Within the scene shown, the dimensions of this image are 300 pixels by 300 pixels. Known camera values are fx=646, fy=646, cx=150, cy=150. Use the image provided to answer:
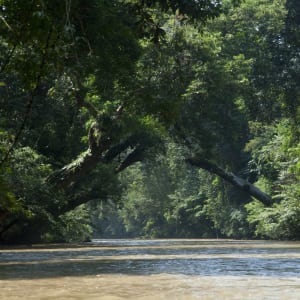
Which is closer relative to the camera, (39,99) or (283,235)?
(39,99)

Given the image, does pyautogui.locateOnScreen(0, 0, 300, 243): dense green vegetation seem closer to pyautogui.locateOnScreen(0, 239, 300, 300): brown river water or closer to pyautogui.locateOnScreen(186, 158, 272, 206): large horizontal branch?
pyautogui.locateOnScreen(186, 158, 272, 206): large horizontal branch

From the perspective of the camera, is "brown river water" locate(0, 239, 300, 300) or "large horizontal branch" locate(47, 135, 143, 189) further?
"large horizontal branch" locate(47, 135, 143, 189)

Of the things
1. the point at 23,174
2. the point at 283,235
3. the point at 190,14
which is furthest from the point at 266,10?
the point at 190,14

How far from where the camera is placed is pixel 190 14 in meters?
11.4

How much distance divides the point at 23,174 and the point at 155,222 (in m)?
53.4

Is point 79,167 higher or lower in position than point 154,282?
higher

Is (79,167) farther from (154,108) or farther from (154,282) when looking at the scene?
(154,282)

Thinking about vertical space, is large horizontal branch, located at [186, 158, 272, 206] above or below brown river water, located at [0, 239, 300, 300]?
above

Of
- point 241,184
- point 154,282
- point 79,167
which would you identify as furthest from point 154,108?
point 241,184

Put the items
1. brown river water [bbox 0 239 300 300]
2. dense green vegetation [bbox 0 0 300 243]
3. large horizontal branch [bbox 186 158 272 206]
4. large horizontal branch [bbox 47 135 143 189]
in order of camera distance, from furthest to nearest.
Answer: large horizontal branch [bbox 186 158 272 206]
large horizontal branch [bbox 47 135 143 189]
dense green vegetation [bbox 0 0 300 243]
brown river water [bbox 0 239 300 300]

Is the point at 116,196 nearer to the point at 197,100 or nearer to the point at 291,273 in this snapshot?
the point at 197,100

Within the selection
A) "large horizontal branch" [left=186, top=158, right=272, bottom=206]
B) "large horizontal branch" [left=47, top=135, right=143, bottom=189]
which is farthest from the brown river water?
"large horizontal branch" [left=186, top=158, right=272, bottom=206]

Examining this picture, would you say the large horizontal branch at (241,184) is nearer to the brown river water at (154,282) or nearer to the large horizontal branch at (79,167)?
the large horizontal branch at (79,167)

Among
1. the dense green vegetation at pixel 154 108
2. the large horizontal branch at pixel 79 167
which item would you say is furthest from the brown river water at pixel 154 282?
the large horizontal branch at pixel 79 167
